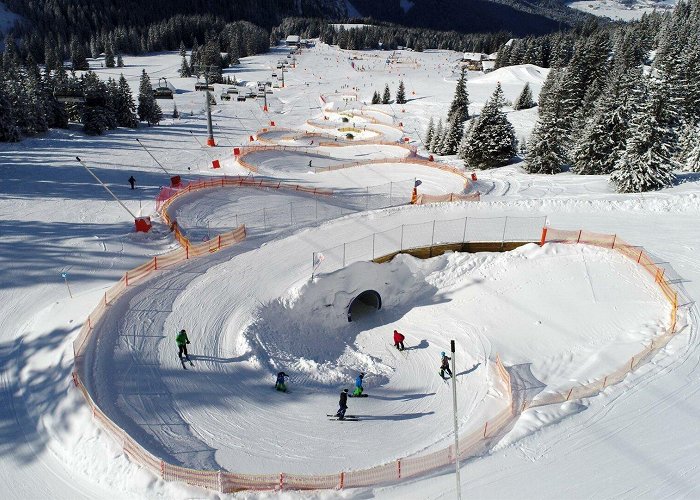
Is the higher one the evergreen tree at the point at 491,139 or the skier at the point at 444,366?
the evergreen tree at the point at 491,139

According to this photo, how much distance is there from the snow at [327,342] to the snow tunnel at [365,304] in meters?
0.35

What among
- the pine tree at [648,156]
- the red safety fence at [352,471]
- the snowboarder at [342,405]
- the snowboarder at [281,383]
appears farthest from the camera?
the pine tree at [648,156]

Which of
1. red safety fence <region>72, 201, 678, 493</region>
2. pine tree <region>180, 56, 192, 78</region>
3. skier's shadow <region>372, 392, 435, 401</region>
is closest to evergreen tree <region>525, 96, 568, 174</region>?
red safety fence <region>72, 201, 678, 493</region>

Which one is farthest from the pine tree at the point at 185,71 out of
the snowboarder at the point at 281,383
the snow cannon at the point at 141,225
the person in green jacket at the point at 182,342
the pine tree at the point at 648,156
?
the snowboarder at the point at 281,383

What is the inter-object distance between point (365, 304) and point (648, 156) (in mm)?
21065

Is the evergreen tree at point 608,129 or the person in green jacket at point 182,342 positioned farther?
the evergreen tree at point 608,129

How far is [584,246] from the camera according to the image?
21.2 m

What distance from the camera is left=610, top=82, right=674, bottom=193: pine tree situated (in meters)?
28.0

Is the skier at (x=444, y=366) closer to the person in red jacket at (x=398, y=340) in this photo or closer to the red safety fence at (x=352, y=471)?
the red safety fence at (x=352, y=471)

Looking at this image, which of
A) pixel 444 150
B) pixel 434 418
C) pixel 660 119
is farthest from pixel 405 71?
pixel 434 418

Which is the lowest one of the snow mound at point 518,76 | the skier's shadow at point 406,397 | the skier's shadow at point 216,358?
the skier's shadow at point 406,397

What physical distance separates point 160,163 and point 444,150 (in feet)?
109

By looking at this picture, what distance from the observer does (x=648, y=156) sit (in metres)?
28.0

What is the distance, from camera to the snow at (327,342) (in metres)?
11.5
